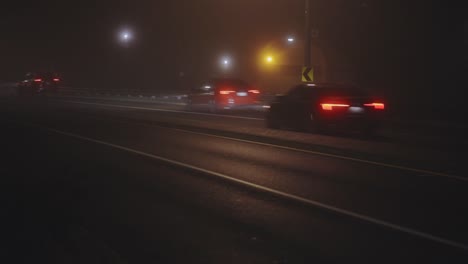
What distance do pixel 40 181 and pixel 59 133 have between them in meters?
8.09

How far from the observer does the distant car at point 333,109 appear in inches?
711

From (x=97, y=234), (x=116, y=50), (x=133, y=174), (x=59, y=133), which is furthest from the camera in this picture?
(x=116, y=50)

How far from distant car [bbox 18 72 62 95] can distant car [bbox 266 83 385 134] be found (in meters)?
32.1

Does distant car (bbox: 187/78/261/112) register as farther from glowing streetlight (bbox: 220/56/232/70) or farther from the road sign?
glowing streetlight (bbox: 220/56/232/70)

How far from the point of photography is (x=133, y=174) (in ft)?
36.9

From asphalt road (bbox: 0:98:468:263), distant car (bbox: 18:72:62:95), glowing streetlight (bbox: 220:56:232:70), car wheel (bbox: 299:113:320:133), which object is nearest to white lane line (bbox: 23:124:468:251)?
asphalt road (bbox: 0:98:468:263)

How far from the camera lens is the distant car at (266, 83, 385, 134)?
18.0 metres

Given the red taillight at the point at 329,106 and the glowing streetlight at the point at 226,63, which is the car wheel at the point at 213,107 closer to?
the red taillight at the point at 329,106

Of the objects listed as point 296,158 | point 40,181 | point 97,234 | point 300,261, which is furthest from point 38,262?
point 296,158

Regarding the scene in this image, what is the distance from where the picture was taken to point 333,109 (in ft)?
59.5

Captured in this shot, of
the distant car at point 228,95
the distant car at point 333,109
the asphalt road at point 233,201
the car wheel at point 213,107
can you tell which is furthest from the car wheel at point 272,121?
the car wheel at point 213,107

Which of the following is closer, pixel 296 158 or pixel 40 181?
pixel 40 181

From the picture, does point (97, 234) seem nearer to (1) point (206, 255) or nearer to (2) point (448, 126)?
(1) point (206, 255)

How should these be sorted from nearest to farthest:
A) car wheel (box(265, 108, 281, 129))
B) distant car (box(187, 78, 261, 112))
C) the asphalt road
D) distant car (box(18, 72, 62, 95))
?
1. the asphalt road
2. car wheel (box(265, 108, 281, 129))
3. distant car (box(187, 78, 261, 112))
4. distant car (box(18, 72, 62, 95))
